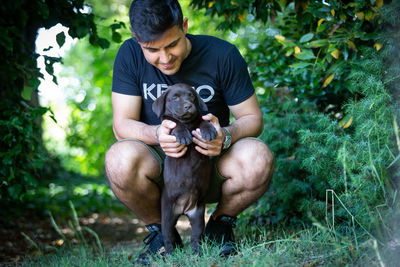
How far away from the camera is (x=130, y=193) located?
2.93 m

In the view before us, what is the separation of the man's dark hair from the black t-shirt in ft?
1.34

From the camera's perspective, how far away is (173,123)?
2588 millimetres

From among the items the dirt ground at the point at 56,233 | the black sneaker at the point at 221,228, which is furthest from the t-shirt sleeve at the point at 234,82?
the dirt ground at the point at 56,233

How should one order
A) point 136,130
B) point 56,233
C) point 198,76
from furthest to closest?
point 56,233, point 198,76, point 136,130

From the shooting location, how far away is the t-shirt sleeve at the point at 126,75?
3141 mm

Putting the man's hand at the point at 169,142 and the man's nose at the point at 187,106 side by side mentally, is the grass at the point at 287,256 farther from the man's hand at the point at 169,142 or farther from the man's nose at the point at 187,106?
the man's nose at the point at 187,106

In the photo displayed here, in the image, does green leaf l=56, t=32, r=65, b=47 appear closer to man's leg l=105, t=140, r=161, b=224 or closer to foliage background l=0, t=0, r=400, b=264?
foliage background l=0, t=0, r=400, b=264

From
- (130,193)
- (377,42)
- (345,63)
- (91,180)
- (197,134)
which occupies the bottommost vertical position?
(91,180)

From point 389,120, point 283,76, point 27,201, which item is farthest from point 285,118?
point 27,201

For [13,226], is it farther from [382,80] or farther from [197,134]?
[382,80]

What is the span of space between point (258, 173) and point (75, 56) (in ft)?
47.4

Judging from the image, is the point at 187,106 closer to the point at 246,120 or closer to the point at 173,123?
the point at 173,123

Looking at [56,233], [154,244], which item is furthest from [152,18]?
[56,233]

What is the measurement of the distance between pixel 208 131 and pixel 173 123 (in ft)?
0.81
